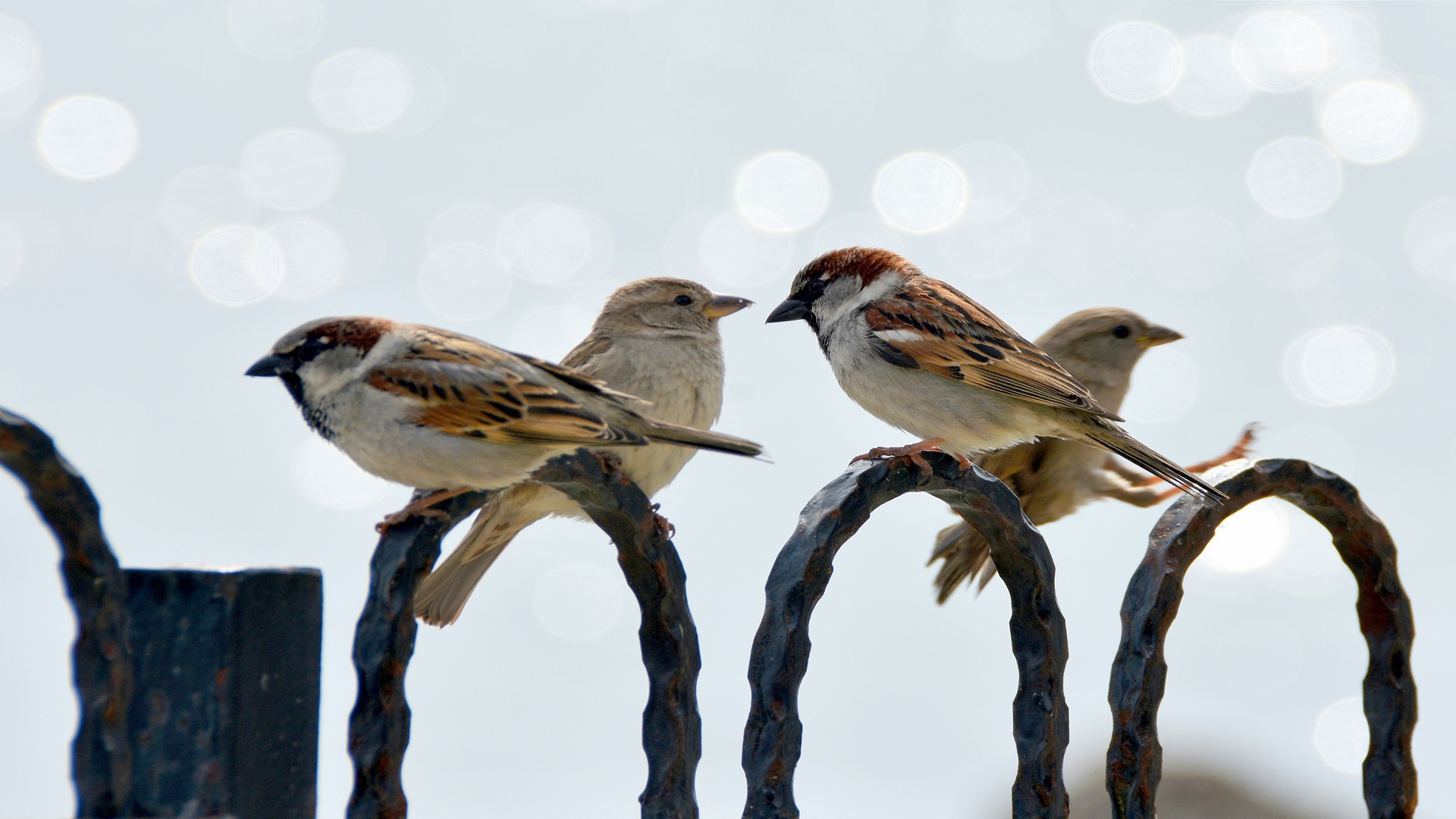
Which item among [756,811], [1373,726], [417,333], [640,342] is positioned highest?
[640,342]

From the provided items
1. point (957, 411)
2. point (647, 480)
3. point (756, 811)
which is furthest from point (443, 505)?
point (957, 411)

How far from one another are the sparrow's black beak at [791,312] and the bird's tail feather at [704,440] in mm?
1725

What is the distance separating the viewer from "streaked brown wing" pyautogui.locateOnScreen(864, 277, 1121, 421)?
385 centimetres

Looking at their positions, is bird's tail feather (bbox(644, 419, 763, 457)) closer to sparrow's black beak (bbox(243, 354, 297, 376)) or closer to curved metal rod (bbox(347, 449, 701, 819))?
curved metal rod (bbox(347, 449, 701, 819))

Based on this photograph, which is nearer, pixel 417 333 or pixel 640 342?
pixel 417 333

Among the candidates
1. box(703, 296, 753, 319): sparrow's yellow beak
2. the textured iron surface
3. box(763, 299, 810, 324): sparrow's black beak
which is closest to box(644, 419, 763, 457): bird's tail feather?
the textured iron surface

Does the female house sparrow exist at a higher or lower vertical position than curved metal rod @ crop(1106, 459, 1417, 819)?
higher

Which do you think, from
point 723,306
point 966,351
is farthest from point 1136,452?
point 723,306

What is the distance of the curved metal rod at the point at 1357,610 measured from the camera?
2549mm

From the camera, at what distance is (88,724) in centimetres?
155

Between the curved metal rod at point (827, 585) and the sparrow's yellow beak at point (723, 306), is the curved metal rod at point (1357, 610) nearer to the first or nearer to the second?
the curved metal rod at point (827, 585)

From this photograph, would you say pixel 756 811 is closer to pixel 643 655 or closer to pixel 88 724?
pixel 643 655

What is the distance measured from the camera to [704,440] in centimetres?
245

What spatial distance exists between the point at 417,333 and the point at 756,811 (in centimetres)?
136
